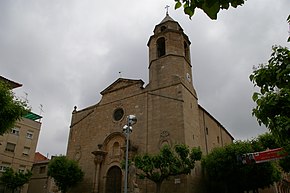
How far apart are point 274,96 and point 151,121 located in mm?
15850

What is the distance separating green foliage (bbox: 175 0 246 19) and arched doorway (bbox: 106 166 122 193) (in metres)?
19.9

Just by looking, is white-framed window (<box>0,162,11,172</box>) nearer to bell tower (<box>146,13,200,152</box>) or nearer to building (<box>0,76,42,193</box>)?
building (<box>0,76,42,193</box>)

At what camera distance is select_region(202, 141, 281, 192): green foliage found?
18.5 metres

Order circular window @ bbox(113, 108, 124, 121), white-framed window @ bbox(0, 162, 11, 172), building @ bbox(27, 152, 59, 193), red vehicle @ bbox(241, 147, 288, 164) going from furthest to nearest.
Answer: building @ bbox(27, 152, 59, 193) < white-framed window @ bbox(0, 162, 11, 172) < circular window @ bbox(113, 108, 124, 121) < red vehicle @ bbox(241, 147, 288, 164)

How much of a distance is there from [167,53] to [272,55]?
1809cm

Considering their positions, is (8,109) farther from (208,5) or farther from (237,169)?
(237,169)

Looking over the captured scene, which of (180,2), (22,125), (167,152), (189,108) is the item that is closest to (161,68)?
(189,108)

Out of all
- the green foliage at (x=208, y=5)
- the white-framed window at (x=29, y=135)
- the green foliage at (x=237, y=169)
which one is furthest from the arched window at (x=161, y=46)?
the green foliage at (x=208, y=5)

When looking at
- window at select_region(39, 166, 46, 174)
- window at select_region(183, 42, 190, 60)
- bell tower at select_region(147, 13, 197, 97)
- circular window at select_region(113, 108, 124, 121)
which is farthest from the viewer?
window at select_region(39, 166, 46, 174)

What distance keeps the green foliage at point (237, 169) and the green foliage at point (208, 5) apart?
55.3 ft

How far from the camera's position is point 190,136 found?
65.3 ft

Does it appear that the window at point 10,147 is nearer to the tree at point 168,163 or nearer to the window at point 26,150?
the window at point 26,150

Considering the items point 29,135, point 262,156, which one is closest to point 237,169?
point 262,156

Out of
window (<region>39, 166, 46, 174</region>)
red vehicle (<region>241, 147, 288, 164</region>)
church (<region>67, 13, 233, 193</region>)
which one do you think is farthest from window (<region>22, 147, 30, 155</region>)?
red vehicle (<region>241, 147, 288, 164</region>)
